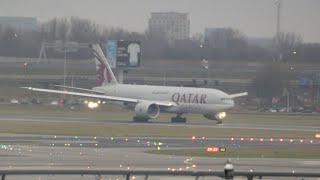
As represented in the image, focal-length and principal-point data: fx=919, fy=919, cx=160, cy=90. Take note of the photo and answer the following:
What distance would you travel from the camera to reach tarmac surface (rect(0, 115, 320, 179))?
101ft

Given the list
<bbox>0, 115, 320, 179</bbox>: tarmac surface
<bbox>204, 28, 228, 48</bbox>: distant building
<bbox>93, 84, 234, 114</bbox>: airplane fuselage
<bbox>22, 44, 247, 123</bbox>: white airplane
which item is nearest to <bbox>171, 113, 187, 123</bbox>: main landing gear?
<bbox>22, 44, 247, 123</bbox>: white airplane

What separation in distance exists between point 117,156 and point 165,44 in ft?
390

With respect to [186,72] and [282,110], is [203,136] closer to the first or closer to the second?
[282,110]

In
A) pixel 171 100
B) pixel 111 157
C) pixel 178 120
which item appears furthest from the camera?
pixel 171 100

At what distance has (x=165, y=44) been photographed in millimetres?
154500

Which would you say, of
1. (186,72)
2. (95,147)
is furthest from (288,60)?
(95,147)

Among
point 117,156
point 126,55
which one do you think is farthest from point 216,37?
point 117,156

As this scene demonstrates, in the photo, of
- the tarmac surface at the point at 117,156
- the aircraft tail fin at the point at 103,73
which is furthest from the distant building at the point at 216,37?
the tarmac surface at the point at 117,156

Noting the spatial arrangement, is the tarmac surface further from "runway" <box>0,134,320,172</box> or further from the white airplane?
the white airplane

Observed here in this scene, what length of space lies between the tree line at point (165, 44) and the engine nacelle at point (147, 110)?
44931mm

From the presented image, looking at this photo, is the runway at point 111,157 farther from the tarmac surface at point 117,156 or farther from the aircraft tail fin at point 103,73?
the aircraft tail fin at point 103,73

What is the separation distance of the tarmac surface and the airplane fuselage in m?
26.9

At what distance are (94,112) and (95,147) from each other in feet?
164

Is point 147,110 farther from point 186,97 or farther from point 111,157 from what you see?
point 111,157
